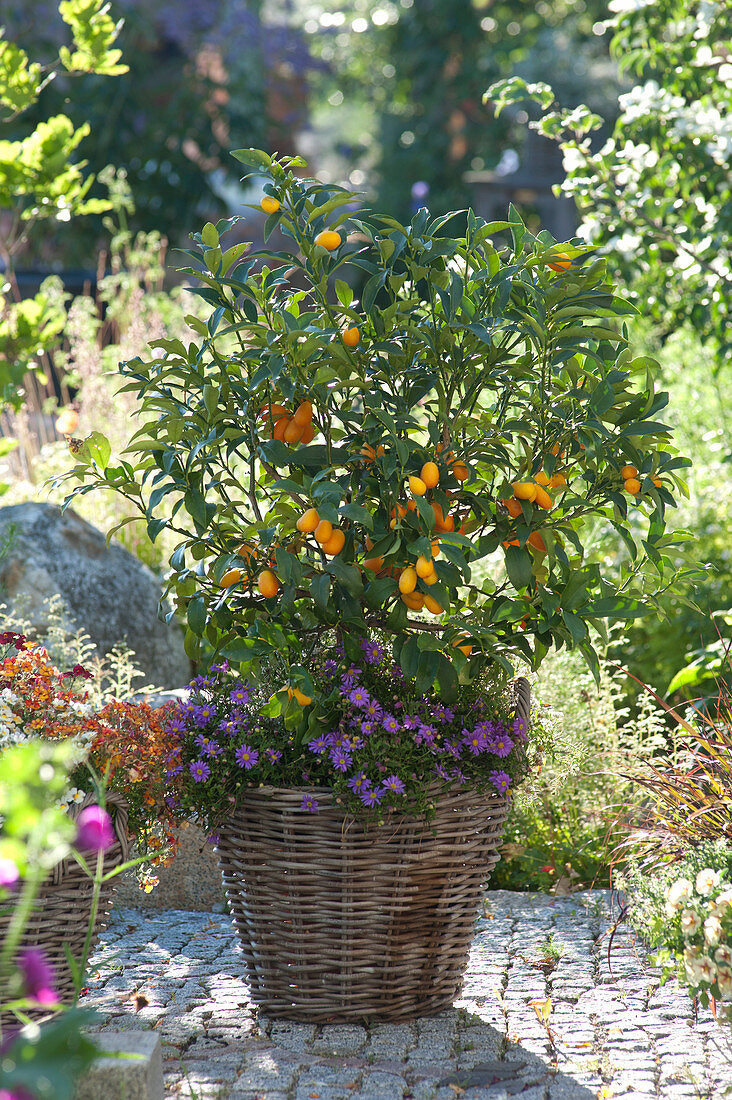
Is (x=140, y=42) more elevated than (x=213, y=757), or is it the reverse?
(x=140, y=42)

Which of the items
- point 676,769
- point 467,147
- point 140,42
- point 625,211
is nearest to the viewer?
point 676,769

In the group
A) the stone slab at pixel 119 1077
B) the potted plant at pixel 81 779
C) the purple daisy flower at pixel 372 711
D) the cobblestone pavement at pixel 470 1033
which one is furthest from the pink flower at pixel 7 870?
the purple daisy flower at pixel 372 711

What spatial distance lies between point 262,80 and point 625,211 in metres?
8.30

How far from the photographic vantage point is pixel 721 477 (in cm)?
435

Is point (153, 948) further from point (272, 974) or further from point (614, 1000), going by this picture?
point (614, 1000)

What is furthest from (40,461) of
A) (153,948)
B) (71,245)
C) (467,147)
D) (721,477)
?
(467,147)

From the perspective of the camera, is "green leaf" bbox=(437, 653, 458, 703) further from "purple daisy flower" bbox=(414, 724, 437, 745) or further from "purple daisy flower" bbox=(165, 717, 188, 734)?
"purple daisy flower" bbox=(165, 717, 188, 734)

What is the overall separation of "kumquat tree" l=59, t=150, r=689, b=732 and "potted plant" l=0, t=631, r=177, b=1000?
0.23 meters

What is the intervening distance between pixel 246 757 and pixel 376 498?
55 cm

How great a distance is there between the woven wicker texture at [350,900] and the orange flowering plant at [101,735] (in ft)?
0.57

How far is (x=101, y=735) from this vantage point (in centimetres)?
212

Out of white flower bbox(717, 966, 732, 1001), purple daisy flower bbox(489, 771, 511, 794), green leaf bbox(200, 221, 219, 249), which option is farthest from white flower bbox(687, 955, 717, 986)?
green leaf bbox(200, 221, 219, 249)

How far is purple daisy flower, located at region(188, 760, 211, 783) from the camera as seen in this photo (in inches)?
78.4

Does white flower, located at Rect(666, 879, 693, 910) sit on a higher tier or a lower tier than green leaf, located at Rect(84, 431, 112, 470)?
lower
